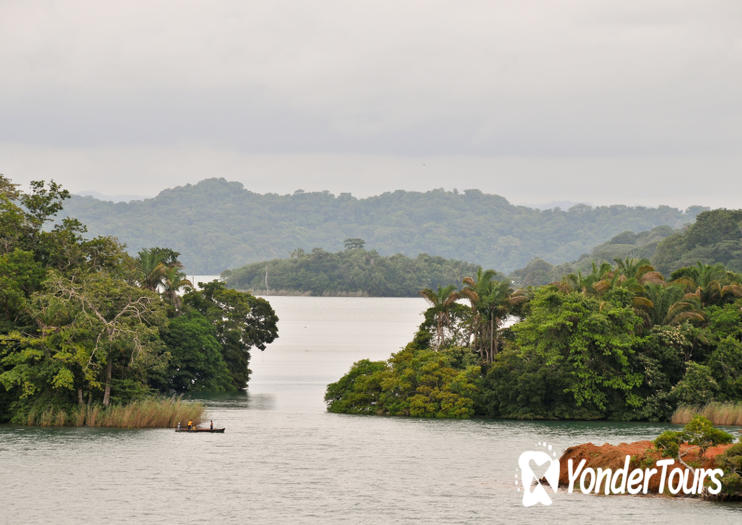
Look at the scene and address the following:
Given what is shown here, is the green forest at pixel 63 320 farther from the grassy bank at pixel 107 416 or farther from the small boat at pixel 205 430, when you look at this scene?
the small boat at pixel 205 430

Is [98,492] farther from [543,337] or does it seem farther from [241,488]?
[543,337]

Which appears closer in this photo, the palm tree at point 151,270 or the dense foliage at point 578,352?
the dense foliage at point 578,352

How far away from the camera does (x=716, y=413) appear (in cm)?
7050

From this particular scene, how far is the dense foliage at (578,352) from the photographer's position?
245 ft

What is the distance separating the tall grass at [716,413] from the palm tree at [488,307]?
50.8 feet

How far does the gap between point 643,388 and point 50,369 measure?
41.1m

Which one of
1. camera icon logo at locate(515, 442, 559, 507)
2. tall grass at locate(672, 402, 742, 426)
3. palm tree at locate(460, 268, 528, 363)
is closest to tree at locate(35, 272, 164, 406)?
camera icon logo at locate(515, 442, 559, 507)

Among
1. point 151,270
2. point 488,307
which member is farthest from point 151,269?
point 488,307

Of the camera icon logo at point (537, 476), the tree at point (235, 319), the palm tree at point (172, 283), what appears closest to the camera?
the camera icon logo at point (537, 476)

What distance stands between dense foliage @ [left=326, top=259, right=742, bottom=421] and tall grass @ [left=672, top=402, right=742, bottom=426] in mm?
758

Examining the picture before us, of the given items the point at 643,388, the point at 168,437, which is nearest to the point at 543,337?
the point at 643,388

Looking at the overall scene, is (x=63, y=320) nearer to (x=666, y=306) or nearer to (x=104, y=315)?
(x=104, y=315)

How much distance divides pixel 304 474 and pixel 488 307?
106 ft

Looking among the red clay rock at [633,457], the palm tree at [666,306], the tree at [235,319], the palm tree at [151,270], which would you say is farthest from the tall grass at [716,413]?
the tree at [235,319]
